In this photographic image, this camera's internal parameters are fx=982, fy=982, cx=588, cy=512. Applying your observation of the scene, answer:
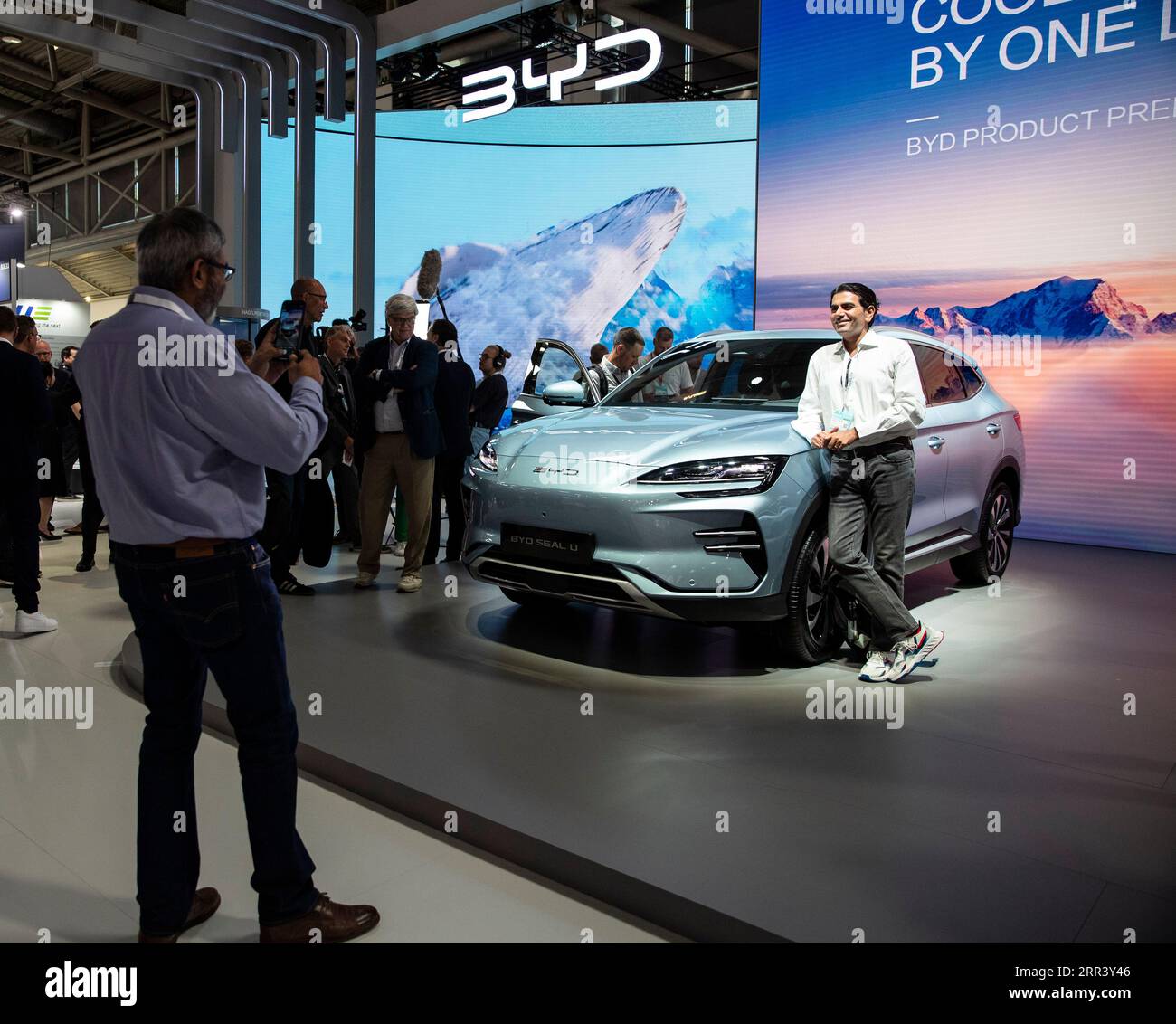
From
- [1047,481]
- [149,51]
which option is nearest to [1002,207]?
[1047,481]

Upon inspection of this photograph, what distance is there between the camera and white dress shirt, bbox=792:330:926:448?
3.84 meters

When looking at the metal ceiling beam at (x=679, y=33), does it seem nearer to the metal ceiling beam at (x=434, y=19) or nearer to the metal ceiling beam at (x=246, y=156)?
the metal ceiling beam at (x=434, y=19)

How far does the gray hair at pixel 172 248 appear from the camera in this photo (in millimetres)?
2104

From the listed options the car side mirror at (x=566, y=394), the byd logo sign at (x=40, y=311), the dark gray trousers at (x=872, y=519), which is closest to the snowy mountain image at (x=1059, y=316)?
the car side mirror at (x=566, y=394)

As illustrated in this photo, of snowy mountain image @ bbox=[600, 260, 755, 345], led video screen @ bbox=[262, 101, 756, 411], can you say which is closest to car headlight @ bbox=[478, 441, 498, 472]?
led video screen @ bbox=[262, 101, 756, 411]

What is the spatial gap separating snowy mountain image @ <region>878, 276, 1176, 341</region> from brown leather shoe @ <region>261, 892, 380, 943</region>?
7.00 metres

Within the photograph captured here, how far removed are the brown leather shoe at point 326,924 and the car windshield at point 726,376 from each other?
9.71 ft

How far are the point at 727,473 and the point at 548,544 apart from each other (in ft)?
2.61


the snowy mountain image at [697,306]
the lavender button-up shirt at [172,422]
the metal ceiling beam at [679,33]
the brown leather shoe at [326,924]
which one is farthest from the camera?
the snowy mountain image at [697,306]

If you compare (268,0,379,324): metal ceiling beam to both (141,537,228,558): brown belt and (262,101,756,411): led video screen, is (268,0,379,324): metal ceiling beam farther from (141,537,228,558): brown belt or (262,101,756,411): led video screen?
(141,537,228,558): brown belt

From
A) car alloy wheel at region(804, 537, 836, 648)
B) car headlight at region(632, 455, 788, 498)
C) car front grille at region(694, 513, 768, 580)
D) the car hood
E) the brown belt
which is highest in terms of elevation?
the car hood

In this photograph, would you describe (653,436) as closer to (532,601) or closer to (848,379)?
(848,379)
